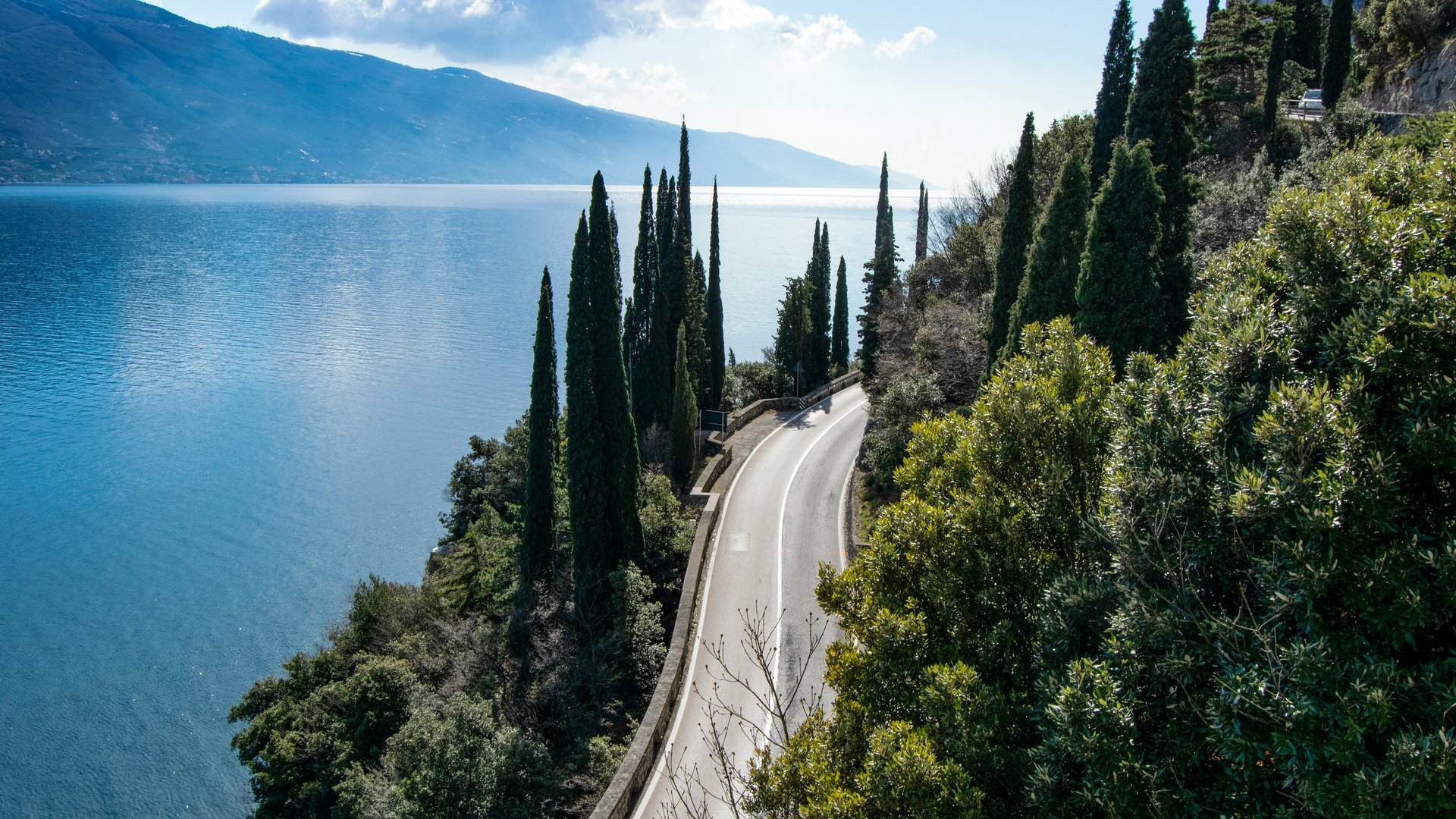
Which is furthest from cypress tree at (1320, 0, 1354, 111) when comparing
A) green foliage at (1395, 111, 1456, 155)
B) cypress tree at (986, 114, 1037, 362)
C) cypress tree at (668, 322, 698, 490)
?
cypress tree at (668, 322, 698, 490)

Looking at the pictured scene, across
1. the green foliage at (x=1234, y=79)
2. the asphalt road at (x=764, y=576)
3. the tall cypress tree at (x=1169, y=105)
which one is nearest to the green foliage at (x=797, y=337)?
the asphalt road at (x=764, y=576)

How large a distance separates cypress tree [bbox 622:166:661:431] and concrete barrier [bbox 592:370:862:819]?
6747mm

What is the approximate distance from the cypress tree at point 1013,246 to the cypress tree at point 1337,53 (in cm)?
1351

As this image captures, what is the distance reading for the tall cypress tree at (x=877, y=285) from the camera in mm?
39906

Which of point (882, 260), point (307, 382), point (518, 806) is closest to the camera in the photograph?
point (518, 806)

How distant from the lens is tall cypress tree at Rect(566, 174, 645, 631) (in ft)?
78.2

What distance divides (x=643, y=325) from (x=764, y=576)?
19.2m

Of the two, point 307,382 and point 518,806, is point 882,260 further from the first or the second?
point 307,382

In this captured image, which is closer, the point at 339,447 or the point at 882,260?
the point at 882,260

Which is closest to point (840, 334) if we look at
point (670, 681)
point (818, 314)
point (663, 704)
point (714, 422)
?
point (818, 314)

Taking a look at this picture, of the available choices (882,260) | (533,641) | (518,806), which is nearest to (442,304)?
(882,260)

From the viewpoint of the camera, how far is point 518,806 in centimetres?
1555

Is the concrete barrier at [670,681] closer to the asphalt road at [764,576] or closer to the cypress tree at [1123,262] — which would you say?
the asphalt road at [764,576]

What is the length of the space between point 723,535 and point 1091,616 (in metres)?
18.7
